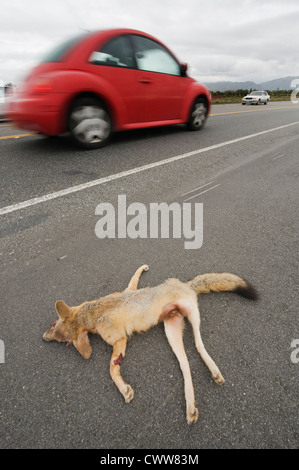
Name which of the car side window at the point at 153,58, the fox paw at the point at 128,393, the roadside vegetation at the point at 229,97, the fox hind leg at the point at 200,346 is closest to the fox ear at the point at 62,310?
the fox paw at the point at 128,393

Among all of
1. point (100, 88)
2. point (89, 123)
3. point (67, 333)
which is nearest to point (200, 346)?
point (67, 333)

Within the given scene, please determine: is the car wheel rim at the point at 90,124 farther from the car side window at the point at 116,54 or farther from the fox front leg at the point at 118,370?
the fox front leg at the point at 118,370

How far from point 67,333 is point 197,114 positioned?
20.2 feet

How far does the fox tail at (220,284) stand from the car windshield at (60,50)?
4.18 metres

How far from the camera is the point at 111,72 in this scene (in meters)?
4.14

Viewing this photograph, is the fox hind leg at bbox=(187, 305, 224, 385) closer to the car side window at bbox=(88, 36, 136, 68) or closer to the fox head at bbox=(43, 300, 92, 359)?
the fox head at bbox=(43, 300, 92, 359)

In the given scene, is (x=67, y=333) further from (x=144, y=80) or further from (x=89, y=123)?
(x=144, y=80)

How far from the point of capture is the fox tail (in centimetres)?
183

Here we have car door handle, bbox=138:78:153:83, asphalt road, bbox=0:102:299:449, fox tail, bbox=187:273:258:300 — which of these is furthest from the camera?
car door handle, bbox=138:78:153:83

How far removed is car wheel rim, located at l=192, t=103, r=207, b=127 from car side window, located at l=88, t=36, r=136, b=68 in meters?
2.16

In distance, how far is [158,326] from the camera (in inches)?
67.8

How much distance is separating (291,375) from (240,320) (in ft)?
1.33

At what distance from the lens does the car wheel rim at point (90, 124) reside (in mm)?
4090

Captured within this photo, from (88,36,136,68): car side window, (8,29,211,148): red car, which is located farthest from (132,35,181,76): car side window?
(88,36,136,68): car side window
